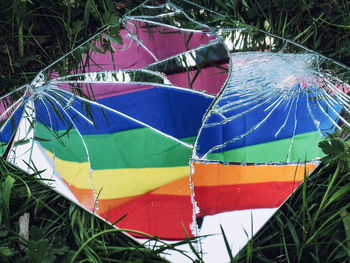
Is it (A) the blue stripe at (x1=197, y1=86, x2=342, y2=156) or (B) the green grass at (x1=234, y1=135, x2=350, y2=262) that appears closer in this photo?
(B) the green grass at (x1=234, y1=135, x2=350, y2=262)

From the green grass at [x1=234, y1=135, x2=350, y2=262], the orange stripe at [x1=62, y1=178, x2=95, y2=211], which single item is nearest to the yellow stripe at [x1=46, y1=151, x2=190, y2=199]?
the orange stripe at [x1=62, y1=178, x2=95, y2=211]

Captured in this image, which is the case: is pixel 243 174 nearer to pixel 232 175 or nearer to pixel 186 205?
pixel 232 175

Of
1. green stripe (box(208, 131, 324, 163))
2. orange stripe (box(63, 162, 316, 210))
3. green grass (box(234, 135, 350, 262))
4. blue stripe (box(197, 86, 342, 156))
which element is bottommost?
green grass (box(234, 135, 350, 262))

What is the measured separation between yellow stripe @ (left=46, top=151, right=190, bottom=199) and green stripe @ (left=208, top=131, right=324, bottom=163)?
4.4 inches

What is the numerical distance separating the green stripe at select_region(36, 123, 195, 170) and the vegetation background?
113 millimetres

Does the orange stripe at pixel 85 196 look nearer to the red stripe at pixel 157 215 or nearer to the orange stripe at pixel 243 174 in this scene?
the red stripe at pixel 157 215

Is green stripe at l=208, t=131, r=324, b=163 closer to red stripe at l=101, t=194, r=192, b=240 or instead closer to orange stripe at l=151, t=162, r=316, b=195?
orange stripe at l=151, t=162, r=316, b=195

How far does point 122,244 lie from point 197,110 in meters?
0.37

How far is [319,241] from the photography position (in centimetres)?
88

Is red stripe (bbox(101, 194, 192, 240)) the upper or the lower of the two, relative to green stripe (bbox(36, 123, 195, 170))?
lower

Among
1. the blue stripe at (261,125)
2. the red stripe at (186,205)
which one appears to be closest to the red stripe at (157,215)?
the red stripe at (186,205)

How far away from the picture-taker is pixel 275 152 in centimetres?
95

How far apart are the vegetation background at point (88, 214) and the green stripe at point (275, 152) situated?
0.04 metres

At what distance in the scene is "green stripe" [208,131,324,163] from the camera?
94cm
